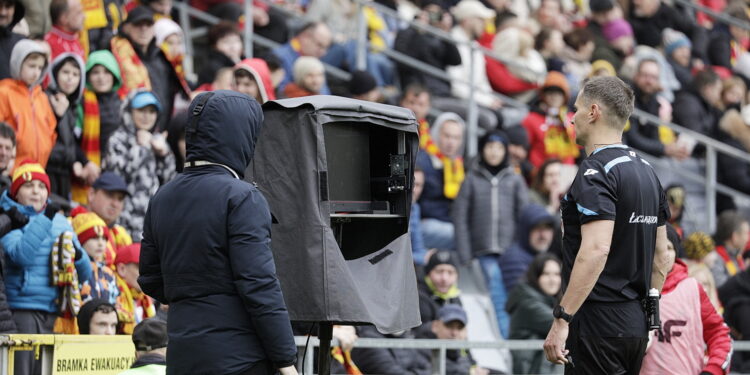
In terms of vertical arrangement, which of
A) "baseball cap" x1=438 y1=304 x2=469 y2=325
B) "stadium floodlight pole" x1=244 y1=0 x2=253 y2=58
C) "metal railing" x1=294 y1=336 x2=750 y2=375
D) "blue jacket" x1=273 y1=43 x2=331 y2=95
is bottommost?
"metal railing" x1=294 y1=336 x2=750 y2=375

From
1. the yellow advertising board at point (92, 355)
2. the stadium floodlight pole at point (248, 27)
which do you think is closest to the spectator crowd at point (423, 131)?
the stadium floodlight pole at point (248, 27)

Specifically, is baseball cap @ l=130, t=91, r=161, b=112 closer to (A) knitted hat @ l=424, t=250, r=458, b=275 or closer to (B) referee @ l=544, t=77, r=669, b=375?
(A) knitted hat @ l=424, t=250, r=458, b=275

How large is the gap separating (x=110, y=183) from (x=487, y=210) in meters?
4.15

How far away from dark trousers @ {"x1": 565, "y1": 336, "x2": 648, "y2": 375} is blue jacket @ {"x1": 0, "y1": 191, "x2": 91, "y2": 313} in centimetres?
367

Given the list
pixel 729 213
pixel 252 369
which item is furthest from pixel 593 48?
pixel 252 369

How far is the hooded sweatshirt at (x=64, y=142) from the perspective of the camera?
384 inches

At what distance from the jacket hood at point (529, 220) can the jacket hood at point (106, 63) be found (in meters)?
3.92

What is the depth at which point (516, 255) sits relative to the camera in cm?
1204

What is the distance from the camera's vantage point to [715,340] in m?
7.22

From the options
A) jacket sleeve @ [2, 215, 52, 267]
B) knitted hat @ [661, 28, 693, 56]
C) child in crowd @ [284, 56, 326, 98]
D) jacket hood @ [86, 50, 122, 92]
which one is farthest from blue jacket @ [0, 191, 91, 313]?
knitted hat @ [661, 28, 693, 56]

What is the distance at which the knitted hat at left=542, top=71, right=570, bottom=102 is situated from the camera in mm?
14055

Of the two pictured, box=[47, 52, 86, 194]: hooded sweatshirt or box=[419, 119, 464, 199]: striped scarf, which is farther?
box=[419, 119, 464, 199]: striped scarf

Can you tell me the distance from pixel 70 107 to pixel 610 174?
5.28m

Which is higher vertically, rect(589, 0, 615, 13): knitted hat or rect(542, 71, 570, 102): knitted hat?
rect(589, 0, 615, 13): knitted hat
